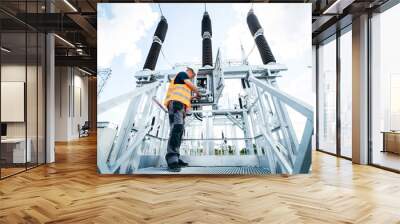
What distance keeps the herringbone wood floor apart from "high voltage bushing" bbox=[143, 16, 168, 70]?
77.9 inches

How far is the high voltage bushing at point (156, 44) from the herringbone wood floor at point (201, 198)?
6.50 feet

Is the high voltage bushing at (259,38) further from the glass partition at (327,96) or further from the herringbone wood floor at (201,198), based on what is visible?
the glass partition at (327,96)

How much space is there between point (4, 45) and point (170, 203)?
4058 mm

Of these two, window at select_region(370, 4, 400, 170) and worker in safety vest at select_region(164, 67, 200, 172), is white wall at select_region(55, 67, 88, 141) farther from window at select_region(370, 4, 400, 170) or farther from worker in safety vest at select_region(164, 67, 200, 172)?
window at select_region(370, 4, 400, 170)

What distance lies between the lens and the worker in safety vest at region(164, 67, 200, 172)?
605 centimetres

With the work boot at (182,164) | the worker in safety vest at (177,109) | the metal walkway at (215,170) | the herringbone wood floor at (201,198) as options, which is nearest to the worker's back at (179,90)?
the worker in safety vest at (177,109)

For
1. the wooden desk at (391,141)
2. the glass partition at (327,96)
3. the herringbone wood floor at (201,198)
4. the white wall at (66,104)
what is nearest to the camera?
the herringbone wood floor at (201,198)

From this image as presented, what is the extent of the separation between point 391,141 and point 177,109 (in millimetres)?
4161

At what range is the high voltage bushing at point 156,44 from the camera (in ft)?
20.0

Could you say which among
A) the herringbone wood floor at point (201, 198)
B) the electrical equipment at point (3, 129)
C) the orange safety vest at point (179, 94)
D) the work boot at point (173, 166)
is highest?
the orange safety vest at point (179, 94)

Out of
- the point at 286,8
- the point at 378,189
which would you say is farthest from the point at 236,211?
the point at 286,8

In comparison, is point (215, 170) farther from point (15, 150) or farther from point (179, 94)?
point (15, 150)

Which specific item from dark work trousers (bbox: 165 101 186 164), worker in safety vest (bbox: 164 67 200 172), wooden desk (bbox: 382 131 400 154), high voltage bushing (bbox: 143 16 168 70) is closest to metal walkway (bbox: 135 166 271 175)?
worker in safety vest (bbox: 164 67 200 172)

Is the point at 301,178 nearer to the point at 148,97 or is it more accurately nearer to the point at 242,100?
the point at 242,100
